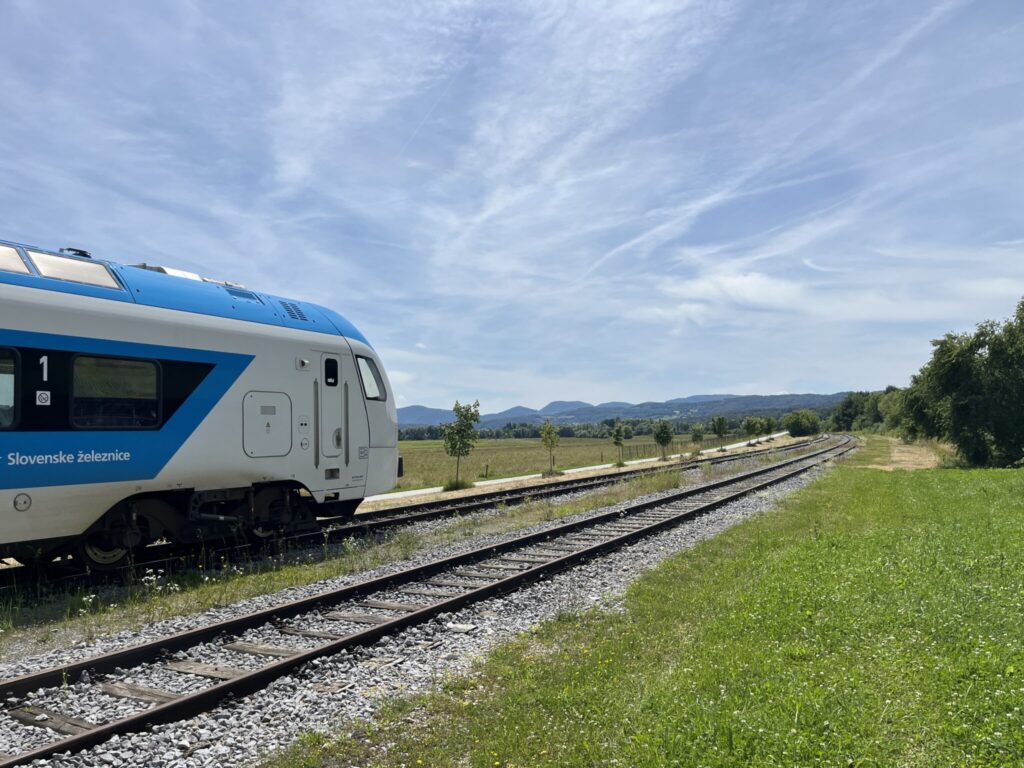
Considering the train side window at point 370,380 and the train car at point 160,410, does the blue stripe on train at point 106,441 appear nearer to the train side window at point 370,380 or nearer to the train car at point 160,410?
the train car at point 160,410

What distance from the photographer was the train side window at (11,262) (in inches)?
330

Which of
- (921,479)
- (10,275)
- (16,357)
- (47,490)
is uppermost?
(10,275)

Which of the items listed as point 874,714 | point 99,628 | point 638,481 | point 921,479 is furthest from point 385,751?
point 921,479

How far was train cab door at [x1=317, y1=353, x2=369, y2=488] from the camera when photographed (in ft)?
40.7

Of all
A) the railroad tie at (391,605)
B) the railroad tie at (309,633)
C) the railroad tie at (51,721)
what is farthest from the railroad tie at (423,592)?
the railroad tie at (51,721)

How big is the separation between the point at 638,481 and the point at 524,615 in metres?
17.5

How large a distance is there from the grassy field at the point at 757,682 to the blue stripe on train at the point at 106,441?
595 centimetres

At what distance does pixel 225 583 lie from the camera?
9.50m

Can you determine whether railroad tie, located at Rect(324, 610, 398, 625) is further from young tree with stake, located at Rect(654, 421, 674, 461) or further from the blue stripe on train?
young tree with stake, located at Rect(654, 421, 674, 461)

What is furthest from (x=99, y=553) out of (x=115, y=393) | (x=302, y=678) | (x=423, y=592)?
(x=302, y=678)

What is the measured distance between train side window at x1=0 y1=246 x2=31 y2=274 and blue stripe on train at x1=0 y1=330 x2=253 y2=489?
905 mm

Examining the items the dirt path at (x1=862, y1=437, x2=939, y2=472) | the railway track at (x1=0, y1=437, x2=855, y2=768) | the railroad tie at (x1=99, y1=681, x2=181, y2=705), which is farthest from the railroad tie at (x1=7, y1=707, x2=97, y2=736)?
the dirt path at (x1=862, y1=437, x2=939, y2=472)

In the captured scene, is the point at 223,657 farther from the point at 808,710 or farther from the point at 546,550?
the point at 546,550

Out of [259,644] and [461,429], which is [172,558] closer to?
[259,644]
